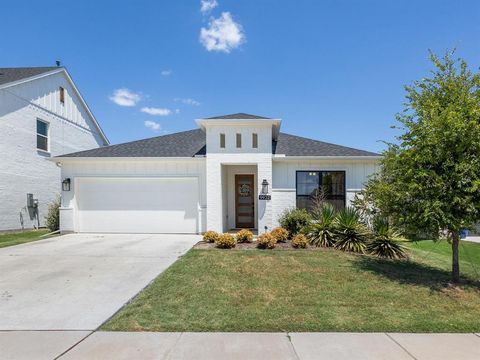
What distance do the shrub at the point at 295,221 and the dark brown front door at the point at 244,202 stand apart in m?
2.45

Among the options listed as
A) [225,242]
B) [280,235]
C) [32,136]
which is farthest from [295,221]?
[32,136]

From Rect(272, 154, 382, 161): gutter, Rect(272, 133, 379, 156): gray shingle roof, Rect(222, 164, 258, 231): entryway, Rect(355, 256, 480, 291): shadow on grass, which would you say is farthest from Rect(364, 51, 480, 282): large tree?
Rect(222, 164, 258, 231): entryway

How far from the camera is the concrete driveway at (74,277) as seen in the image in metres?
4.04

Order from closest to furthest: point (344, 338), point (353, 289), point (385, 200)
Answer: point (344, 338) → point (353, 289) → point (385, 200)

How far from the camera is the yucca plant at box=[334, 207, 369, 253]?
841cm

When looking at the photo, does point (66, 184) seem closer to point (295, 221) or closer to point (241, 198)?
point (241, 198)

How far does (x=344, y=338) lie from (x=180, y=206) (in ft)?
30.7

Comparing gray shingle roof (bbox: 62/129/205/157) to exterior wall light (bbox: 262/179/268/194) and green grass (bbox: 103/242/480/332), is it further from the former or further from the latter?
green grass (bbox: 103/242/480/332)

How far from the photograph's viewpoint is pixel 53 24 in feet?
40.8

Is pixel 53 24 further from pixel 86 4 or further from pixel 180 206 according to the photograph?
pixel 180 206

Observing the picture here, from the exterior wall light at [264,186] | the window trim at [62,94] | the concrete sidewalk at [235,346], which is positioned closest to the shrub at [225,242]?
the exterior wall light at [264,186]

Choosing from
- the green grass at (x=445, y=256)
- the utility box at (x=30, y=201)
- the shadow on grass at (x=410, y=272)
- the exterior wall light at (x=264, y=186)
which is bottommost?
the green grass at (x=445, y=256)

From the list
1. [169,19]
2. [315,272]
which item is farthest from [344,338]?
[169,19]

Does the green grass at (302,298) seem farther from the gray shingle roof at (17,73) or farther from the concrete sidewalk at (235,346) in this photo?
the gray shingle roof at (17,73)
